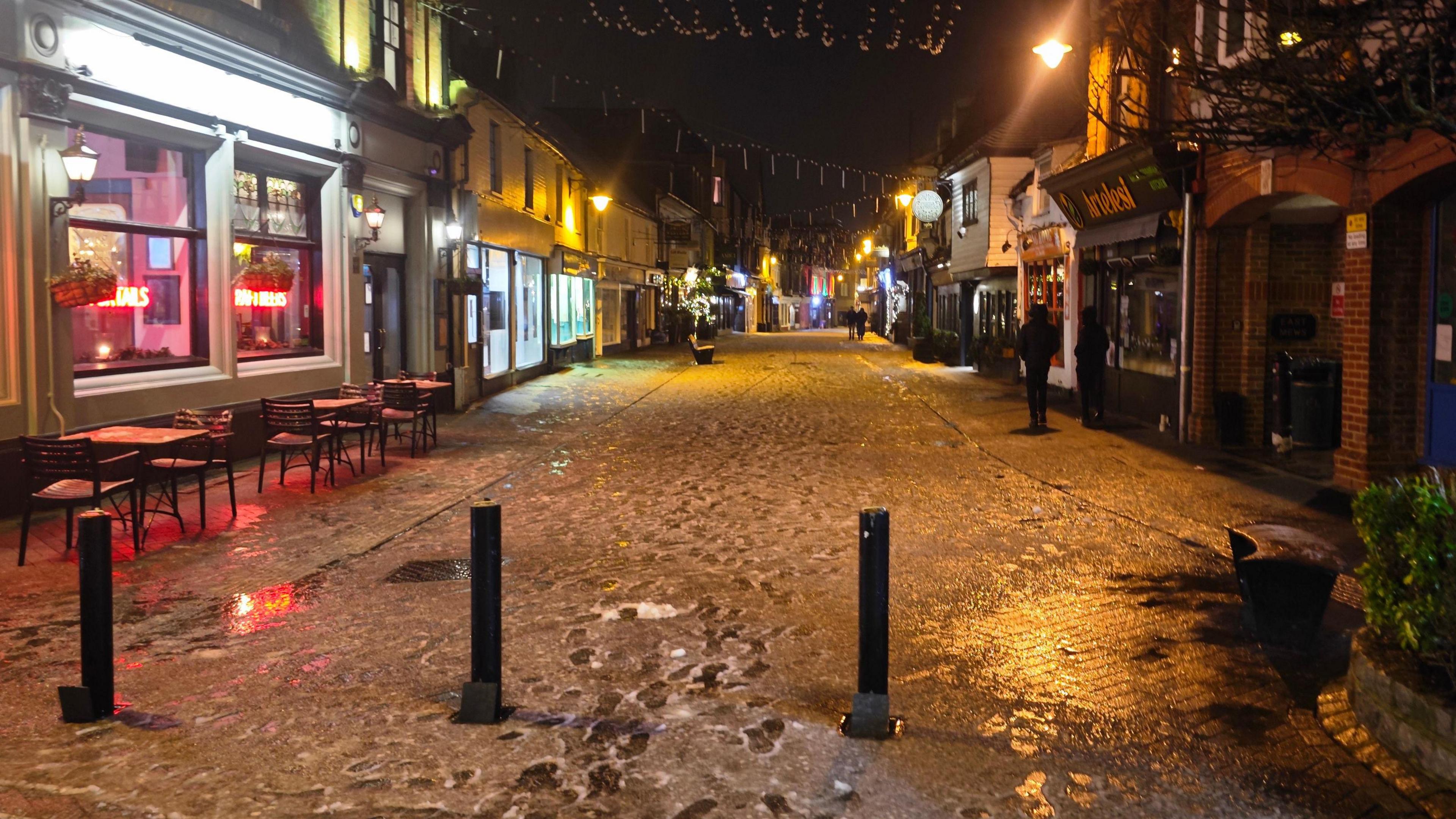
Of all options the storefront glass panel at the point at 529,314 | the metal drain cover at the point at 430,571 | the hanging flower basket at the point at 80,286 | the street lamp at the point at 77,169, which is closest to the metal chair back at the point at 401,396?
the hanging flower basket at the point at 80,286

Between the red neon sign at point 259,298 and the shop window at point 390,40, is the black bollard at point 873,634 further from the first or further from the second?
the shop window at point 390,40

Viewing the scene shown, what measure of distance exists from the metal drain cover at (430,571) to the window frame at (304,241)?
6.60 m

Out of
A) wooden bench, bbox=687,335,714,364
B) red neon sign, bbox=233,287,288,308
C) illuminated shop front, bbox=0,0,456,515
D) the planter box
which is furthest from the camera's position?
wooden bench, bbox=687,335,714,364

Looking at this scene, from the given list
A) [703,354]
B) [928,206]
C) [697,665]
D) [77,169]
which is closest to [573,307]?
[703,354]

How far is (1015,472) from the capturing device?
41.7 ft

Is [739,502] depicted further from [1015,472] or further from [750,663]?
[750,663]

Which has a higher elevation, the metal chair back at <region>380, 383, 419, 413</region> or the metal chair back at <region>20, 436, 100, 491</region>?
the metal chair back at <region>380, 383, 419, 413</region>

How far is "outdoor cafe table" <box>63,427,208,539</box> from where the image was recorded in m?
8.85

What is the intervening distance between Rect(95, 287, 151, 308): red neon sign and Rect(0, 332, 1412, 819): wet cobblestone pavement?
3069 millimetres

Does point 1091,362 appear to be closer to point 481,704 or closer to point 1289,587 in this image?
point 1289,587

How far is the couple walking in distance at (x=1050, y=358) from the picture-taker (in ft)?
54.4

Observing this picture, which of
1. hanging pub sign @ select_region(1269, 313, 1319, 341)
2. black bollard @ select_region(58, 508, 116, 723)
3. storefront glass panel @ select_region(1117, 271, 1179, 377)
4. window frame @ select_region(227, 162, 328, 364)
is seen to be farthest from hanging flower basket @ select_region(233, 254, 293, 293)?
hanging pub sign @ select_region(1269, 313, 1319, 341)

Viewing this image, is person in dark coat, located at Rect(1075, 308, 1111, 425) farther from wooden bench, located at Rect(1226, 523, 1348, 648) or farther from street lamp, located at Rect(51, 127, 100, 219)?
street lamp, located at Rect(51, 127, 100, 219)

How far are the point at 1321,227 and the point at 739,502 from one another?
28.5 ft
